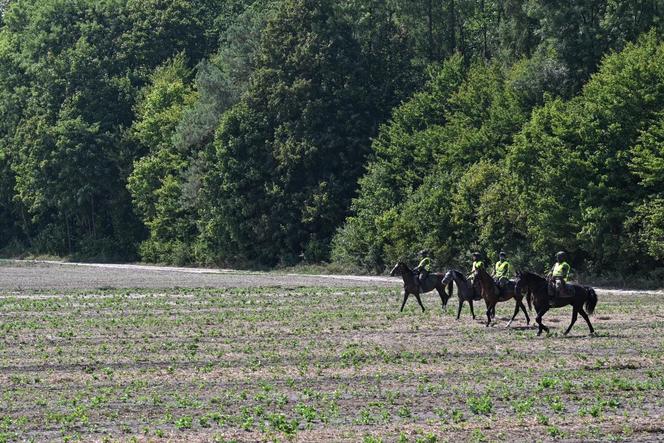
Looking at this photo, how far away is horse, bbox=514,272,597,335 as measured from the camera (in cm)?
3300

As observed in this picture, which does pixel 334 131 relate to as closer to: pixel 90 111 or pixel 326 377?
pixel 90 111

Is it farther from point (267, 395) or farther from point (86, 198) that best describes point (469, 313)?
point (86, 198)

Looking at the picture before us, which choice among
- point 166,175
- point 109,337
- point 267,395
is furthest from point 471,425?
point 166,175

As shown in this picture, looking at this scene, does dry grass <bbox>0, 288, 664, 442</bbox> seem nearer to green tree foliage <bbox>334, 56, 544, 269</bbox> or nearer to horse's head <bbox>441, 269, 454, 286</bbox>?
horse's head <bbox>441, 269, 454, 286</bbox>

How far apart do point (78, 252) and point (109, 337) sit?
82596 millimetres

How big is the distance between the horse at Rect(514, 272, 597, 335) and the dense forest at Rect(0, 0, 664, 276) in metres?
24.0

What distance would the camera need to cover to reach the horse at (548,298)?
3300cm

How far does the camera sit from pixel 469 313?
1634 inches

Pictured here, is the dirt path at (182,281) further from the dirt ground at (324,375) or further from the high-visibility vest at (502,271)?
the high-visibility vest at (502,271)

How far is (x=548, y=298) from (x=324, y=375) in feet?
33.4

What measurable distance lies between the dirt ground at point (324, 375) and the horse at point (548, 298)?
0.71 meters

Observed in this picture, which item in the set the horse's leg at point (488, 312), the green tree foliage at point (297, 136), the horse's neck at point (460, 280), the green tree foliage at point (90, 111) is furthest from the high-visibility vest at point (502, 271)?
the green tree foliage at point (90, 111)

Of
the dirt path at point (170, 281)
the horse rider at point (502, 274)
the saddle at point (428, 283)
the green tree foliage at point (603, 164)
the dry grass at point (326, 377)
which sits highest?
the green tree foliage at point (603, 164)

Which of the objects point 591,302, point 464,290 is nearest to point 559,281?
point 591,302
